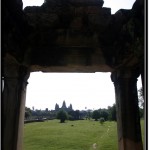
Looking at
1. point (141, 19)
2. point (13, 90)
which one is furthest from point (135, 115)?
point (13, 90)

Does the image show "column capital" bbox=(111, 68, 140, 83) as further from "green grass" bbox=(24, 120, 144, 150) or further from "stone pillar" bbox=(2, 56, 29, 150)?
"green grass" bbox=(24, 120, 144, 150)

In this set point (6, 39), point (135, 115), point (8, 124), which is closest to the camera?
point (6, 39)

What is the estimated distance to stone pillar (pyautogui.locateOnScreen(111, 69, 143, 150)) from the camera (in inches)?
217

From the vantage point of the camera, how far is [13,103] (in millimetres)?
5418

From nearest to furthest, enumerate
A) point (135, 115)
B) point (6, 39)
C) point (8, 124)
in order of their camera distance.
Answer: point (6, 39) → point (8, 124) → point (135, 115)

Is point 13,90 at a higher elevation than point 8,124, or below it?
higher

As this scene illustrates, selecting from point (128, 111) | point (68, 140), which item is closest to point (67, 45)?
point (128, 111)

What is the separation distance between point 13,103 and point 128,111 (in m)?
2.59


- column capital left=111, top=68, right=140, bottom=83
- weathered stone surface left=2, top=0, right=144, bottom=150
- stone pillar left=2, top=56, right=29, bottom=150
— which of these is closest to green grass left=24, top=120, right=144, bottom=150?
column capital left=111, top=68, right=140, bottom=83

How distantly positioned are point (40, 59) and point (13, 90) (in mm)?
943

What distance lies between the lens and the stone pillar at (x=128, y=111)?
18.1 feet

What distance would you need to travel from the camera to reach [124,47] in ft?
17.4

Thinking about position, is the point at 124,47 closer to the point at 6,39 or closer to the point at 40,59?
the point at 40,59

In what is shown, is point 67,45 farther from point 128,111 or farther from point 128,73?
point 128,111
